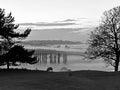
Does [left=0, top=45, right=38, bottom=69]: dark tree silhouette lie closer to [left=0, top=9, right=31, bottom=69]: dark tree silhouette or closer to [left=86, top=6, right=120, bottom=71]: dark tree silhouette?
[left=0, top=9, right=31, bottom=69]: dark tree silhouette

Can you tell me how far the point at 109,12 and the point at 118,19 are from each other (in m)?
2.32

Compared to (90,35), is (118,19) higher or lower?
higher

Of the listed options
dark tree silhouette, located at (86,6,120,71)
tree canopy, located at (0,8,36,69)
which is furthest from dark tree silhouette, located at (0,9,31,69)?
dark tree silhouette, located at (86,6,120,71)

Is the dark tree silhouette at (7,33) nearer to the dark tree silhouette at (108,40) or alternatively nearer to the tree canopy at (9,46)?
the tree canopy at (9,46)

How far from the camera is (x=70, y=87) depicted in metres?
23.2

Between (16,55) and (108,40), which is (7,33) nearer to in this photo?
(16,55)

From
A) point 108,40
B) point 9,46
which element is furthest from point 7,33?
point 108,40

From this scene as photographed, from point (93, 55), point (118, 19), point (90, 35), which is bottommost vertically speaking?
point (93, 55)

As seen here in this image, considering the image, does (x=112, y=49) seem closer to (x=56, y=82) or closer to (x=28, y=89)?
(x=56, y=82)

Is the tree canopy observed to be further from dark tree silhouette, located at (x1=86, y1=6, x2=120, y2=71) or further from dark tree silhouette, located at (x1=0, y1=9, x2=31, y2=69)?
dark tree silhouette, located at (x1=86, y1=6, x2=120, y2=71)

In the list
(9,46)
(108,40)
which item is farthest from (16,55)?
(108,40)

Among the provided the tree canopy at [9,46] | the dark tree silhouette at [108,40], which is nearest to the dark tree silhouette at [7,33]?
the tree canopy at [9,46]

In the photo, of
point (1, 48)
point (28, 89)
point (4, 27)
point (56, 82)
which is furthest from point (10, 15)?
point (28, 89)

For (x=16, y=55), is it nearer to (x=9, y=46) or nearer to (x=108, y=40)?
(x=9, y=46)
